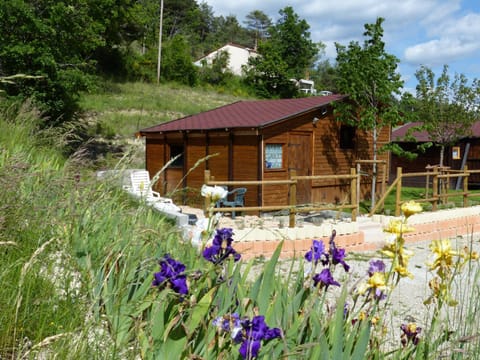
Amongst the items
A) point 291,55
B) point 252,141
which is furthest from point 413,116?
point 291,55

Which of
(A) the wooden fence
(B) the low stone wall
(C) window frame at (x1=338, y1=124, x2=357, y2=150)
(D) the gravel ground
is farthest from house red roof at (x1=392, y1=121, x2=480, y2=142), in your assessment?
(D) the gravel ground

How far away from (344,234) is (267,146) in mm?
4340

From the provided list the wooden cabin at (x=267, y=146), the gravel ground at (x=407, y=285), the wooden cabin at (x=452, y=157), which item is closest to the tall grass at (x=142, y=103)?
the wooden cabin at (x=267, y=146)

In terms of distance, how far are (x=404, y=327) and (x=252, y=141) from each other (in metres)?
11.0

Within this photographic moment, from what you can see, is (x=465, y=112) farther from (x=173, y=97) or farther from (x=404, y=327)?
(x=173, y=97)

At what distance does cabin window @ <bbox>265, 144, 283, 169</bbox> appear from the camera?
12773mm

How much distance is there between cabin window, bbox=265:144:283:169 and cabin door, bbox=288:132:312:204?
0.37 metres

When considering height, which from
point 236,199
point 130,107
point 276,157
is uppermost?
point 130,107

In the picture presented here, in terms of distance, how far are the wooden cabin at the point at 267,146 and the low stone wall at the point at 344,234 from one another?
3.16 m

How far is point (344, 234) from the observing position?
9.08 meters

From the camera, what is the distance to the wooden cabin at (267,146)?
12.8m

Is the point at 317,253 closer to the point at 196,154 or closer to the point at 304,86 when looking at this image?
the point at 196,154

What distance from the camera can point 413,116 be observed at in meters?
14.4

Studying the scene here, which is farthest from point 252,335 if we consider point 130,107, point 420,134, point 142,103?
point 130,107
